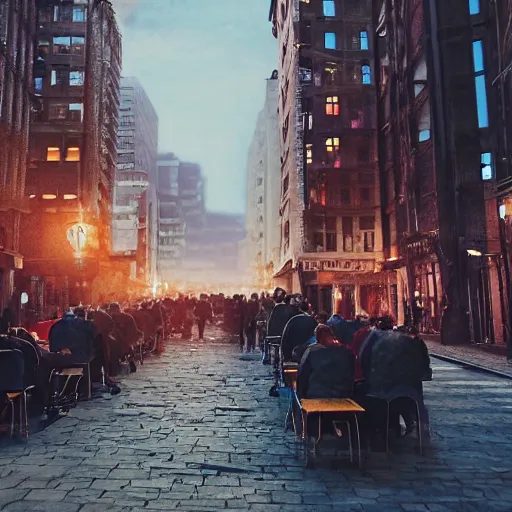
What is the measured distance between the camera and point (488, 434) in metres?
7.25

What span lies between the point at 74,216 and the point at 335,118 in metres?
21.6

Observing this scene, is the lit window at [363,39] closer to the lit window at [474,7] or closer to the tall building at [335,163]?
the tall building at [335,163]

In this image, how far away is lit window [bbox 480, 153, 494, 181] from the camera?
21.9m

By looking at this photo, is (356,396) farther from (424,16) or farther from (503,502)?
(424,16)

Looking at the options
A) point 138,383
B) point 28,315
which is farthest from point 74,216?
point 138,383

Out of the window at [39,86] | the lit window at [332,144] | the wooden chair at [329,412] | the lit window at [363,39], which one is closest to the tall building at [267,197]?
the lit window at [332,144]

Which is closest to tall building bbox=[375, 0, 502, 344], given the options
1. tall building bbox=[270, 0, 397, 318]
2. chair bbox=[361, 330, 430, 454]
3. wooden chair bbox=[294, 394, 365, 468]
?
tall building bbox=[270, 0, 397, 318]

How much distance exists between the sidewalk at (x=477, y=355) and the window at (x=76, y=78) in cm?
3345

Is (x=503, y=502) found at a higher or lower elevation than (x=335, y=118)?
lower

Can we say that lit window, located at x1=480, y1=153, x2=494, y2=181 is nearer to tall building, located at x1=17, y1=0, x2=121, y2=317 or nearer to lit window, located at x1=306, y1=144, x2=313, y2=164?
lit window, located at x1=306, y1=144, x2=313, y2=164

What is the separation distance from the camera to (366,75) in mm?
38344

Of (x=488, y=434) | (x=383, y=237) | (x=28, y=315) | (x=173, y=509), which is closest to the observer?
(x=173, y=509)

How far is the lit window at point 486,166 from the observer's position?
21875 mm

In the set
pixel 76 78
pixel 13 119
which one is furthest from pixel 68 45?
pixel 13 119
